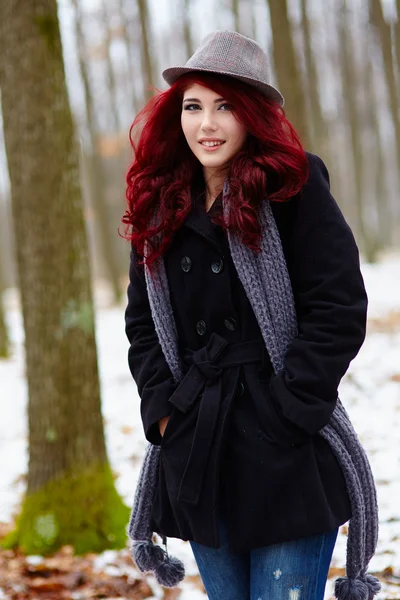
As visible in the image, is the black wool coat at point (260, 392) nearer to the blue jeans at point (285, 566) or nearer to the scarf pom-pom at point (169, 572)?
the blue jeans at point (285, 566)

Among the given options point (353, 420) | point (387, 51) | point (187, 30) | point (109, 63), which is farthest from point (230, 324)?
point (109, 63)

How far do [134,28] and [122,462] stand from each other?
13.6 m

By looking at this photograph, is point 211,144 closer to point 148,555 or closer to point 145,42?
point 148,555

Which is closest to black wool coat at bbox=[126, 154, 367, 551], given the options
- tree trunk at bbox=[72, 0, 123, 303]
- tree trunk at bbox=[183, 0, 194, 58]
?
tree trunk at bbox=[183, 0, 194, 58]

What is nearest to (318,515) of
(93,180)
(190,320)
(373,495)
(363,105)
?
(373,495)

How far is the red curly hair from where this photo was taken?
2.02 metres

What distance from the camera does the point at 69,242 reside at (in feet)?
13.9

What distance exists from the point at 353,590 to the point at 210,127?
64.2 inches

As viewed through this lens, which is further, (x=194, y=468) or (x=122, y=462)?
(x=122, y=462)

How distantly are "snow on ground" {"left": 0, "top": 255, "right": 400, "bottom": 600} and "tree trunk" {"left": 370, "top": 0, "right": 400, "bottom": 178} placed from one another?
5033mm

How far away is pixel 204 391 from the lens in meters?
2.10

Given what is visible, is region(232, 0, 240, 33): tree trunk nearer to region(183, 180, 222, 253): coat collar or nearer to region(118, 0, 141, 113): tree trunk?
region(118, 0, 141, 113): tree trunk

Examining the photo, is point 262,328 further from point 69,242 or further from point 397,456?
point 397,456

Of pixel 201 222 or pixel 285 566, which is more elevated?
pixel 201 222
